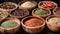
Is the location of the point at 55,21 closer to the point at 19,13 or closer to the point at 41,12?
the point at 41,12

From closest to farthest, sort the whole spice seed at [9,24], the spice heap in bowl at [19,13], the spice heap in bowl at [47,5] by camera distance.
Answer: the whole spice seed at [9,24] < the spice heap in bowl at [19,13] < the spice heap in bowl at [47,5]

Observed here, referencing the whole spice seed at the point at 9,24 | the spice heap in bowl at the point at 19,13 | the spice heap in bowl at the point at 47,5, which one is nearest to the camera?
the whole spice seed at the point at 9,24

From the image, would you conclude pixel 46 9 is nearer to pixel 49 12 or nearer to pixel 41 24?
pixel 49 12

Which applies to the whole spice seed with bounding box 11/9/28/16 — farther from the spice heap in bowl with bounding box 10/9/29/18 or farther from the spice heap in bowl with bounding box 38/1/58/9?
the spice heap in bowl with bounding box 38/1/58/9

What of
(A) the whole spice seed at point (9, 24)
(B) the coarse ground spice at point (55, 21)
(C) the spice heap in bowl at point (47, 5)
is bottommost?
(A) the whole spice seed at point (9, 24)

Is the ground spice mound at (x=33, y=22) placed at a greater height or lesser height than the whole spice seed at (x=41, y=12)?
lesser

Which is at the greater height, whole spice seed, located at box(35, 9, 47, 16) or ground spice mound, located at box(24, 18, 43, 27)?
whole spice seed, located at box(35, 9, 47, 16)

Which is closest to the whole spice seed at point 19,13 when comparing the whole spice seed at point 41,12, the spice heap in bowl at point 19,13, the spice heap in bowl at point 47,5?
the spice heap in bowl at point 19,13

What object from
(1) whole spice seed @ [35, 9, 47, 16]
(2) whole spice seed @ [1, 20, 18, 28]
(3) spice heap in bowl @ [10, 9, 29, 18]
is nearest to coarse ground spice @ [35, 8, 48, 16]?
(1) whole spice seed @ [35, 9, 47, 16]

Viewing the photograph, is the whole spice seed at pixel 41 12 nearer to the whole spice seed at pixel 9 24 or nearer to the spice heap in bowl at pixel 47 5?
the spice heap in bowl at pixel 47 5

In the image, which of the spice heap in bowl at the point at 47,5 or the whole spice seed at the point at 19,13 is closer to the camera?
the whole spice seed at the point at 19,13
